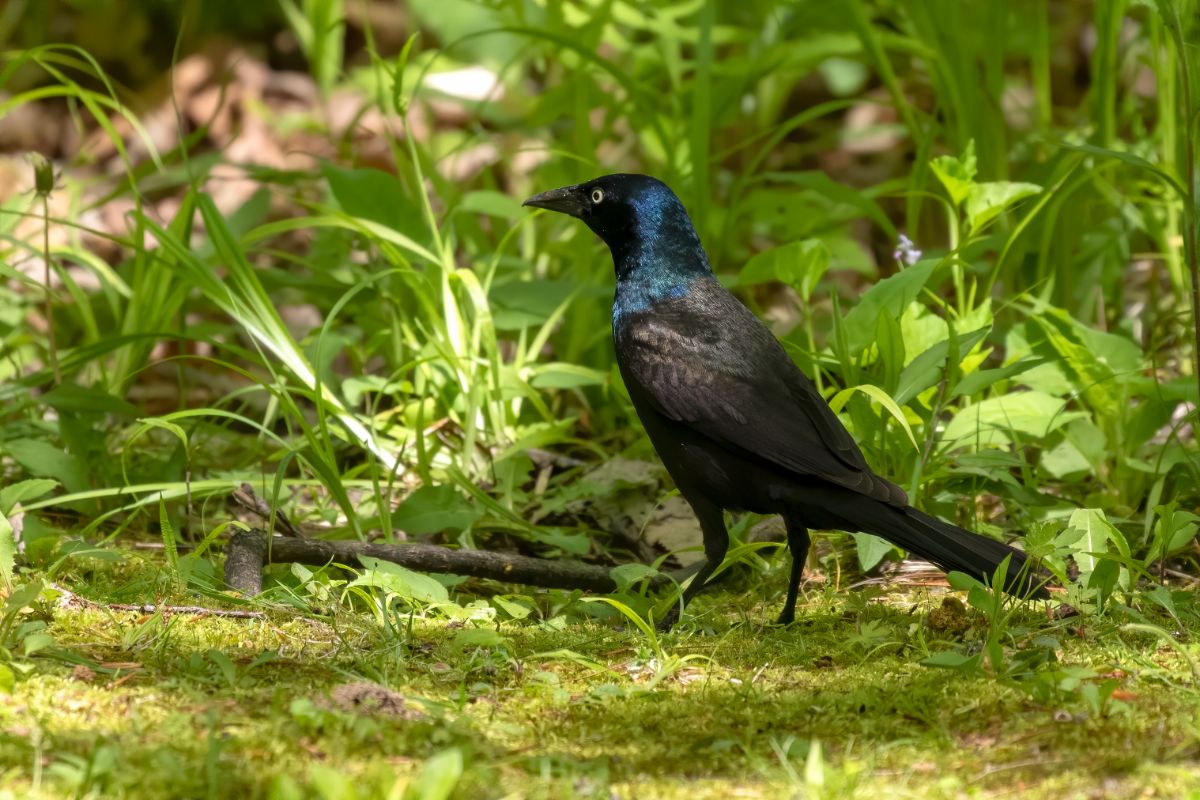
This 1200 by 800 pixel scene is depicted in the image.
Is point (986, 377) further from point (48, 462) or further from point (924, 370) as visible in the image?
point (48, 462)

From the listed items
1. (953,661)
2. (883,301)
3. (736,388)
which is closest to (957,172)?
(883,301)

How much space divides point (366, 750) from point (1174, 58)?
148 inches

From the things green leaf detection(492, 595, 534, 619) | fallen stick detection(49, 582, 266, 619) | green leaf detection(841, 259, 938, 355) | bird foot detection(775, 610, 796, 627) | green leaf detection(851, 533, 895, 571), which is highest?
green leaf detection(841, 259, 938, 355)

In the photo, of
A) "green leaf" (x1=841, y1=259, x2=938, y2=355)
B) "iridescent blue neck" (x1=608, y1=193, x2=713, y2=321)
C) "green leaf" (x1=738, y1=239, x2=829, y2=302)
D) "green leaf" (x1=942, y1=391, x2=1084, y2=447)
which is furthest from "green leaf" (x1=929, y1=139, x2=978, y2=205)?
"iridescent blue neck" (x1=608, y1=193, x2=713, y2=321)

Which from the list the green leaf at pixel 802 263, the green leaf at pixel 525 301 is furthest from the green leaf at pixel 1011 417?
the green leaf at pixel 525 301

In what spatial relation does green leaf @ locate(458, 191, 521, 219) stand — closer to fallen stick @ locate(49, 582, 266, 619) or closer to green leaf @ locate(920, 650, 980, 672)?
fallen stick @ locate(49, 582, 266, 619)

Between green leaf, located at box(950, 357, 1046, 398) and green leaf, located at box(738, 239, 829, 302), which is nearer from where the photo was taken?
green leaf, located at box(950, 357, 1046, 398)

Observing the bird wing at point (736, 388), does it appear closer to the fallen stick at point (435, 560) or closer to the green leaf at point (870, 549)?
the green leaf at point (870, 549)

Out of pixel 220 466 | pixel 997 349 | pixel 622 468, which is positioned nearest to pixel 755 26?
pixel 997 349

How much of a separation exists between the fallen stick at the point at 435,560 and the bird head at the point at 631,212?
1018 mm

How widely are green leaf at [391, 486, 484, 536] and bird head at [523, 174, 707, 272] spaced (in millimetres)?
858

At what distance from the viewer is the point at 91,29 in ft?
27.2

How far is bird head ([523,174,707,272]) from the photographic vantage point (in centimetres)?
393

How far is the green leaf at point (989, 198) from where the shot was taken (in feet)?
12.6
